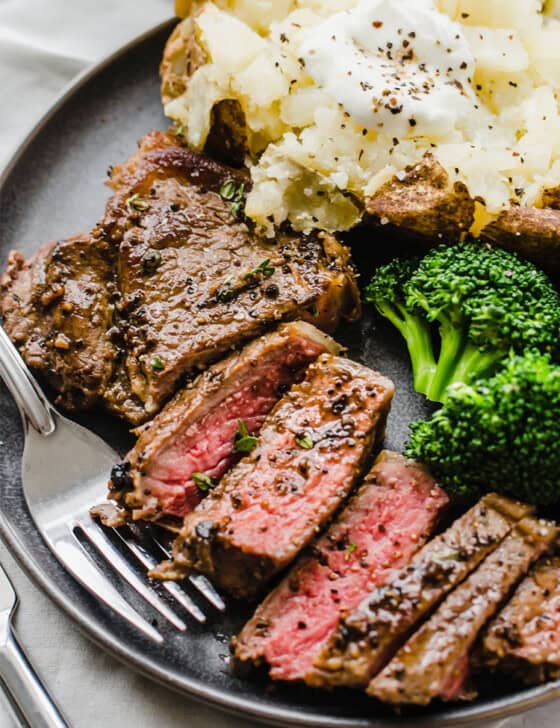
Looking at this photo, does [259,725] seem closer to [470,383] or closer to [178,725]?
[178,725]

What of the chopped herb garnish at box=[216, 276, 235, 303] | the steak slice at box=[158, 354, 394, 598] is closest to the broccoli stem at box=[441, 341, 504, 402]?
the steak slice at box=[158, 354, 394, 598]

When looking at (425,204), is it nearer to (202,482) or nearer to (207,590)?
(202,482)

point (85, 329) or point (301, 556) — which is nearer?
point (301, 556)

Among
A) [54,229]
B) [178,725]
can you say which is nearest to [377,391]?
[178,725]

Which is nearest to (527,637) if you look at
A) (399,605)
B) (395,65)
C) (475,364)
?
(399,605)

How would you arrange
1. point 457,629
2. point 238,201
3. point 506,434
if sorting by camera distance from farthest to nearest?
point 238,201 → point 506,434 → point 457,629

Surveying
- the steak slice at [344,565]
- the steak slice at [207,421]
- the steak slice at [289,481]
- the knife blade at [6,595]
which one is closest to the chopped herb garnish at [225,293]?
the steak slice at [207,421]
